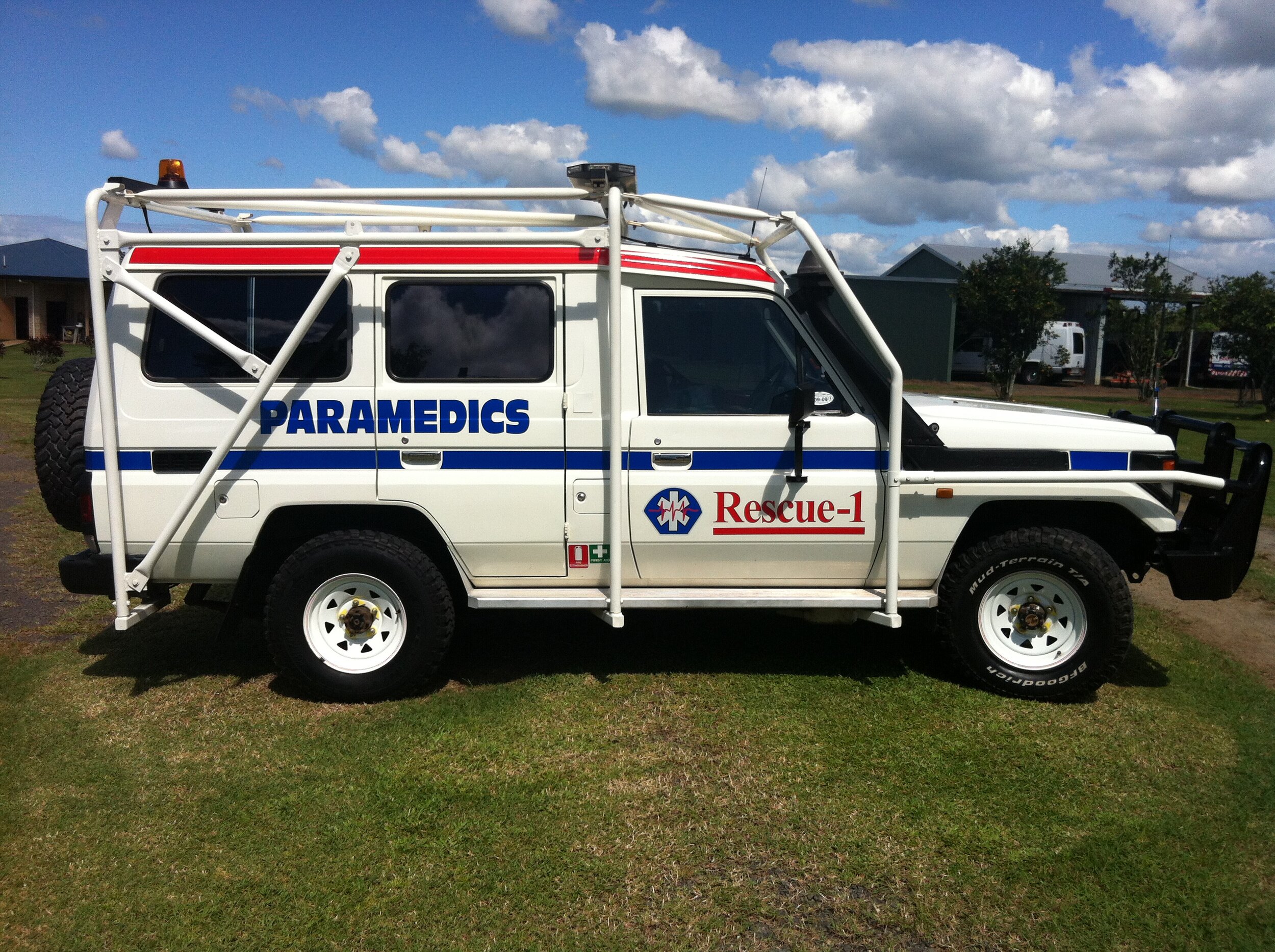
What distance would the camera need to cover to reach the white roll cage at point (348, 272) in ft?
15.4

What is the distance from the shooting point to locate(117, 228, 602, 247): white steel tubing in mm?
4809

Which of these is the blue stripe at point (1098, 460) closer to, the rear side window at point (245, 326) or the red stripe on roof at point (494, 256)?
the red stripe on roof at point (494, 256)

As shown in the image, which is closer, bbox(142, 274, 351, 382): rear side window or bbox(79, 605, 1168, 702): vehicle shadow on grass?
bbox(142, 274, 351, 382): rear side window

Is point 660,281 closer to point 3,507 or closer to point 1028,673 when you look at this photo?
point 1028,673

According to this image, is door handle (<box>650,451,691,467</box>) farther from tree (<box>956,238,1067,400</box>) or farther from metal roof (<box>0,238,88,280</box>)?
metal roof (<box>0,238,88,280</box>)

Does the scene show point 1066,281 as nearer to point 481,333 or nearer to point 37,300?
point 481,333

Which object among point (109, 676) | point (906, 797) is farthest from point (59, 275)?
point (906, 797)

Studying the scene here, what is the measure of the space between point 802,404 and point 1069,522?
66.6 inches

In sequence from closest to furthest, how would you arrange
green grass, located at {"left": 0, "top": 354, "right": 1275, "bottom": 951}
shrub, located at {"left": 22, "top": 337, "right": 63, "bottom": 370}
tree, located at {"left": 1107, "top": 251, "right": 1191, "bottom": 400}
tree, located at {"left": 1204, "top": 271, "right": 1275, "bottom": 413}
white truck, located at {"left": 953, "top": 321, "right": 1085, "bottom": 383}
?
green grass, located at {"left": 0, "top": 354, "right": 1275, "bottom": 951} < tree, located at {"left": 1204, "top": 271, "right": 1275, "bottom": 413} < tree, located at {"left": 1107, "top": 251, "right": 1191, "bottom": 400} < shrub, located at {"left": 22, "top": 337, "right": 63, "bottom": 370} < white truck, located at {"left": 953, "top": 321, "right": 1085, "bottom": 383}

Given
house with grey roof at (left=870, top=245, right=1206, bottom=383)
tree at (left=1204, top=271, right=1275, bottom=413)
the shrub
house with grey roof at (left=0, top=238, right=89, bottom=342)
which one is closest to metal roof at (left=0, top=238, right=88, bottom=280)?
house with grey roof at (left=0, top=238, right=89, bottom=342)

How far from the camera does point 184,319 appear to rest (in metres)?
4.74

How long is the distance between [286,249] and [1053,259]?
71.6 feet

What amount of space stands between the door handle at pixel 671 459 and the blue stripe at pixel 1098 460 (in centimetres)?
195

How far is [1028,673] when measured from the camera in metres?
5.10
